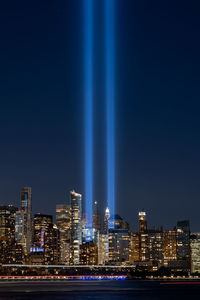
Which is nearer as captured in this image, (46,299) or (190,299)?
(46,299)

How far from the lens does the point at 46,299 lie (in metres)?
101

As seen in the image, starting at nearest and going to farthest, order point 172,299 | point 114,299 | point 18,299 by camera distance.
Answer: point 18,299 < point 114,299 < point 172,299

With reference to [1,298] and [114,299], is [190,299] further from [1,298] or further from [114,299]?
[1,298]

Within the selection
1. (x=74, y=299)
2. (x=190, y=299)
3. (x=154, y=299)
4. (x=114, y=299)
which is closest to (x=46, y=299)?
(x=74, y=299)

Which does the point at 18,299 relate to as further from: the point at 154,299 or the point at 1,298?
the point at 154,299

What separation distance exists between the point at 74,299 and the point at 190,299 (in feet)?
81.7

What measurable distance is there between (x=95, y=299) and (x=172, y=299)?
61.2ft

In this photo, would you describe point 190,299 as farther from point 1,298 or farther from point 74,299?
point 1,298

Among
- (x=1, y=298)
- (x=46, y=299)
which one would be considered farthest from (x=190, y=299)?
(x=1, y=298)

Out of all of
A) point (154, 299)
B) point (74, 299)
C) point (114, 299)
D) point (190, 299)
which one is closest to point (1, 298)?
point (74, 299)

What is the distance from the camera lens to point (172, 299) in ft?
371

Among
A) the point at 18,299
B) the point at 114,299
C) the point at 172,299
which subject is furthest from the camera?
the point at 172,299

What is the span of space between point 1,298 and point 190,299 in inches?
1502

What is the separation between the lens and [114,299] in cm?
10569
